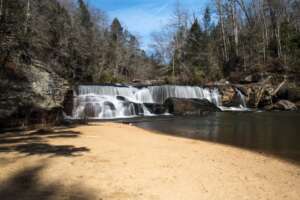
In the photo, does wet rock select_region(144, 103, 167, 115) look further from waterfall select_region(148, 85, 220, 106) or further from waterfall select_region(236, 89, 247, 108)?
waterfall select_region(236, 89, 247, 108)

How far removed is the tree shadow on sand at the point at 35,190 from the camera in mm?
4359

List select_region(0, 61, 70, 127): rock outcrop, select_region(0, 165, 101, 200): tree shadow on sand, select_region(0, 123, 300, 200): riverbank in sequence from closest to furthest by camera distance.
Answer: select_region(0, 165, 101, 200): tree shadow on sand, select_region(0, 123, 300, 200): riverbank, select_region(0, 61, 70, 127): rock outcrop

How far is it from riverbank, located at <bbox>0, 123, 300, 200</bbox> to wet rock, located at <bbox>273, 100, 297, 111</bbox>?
59.4 ft

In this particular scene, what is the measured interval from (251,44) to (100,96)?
27.1 meters

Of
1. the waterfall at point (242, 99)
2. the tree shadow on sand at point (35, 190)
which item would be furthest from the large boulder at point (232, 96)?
the tree shadow on sand at point (35, 190)

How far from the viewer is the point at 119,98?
69.7ft

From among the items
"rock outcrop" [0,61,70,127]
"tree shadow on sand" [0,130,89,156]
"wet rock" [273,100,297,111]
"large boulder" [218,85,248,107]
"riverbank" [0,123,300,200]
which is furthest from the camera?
"large boulder" [218,85,248,107]

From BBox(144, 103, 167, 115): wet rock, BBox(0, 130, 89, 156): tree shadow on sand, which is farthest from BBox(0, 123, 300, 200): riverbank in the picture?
BBox(144, 103, 167, 115): wet rock

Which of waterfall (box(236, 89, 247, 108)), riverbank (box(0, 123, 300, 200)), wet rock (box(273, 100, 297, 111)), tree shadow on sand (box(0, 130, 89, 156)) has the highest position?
waterfall (box(236, 89, 247, 108))

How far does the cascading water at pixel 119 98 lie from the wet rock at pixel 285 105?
479 cm

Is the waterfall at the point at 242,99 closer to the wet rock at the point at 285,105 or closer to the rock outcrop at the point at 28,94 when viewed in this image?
the wet rock at the point at 285,105

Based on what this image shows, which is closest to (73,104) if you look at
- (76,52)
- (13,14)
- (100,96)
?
(100,96)

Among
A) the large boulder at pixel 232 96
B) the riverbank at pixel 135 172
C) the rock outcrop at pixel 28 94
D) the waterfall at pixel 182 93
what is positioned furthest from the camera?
the large boulder at pixel 232 96

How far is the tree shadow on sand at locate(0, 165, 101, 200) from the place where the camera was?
14.3ft
